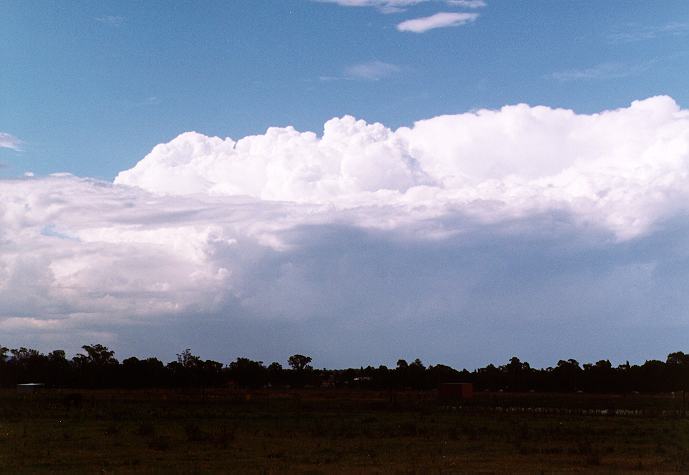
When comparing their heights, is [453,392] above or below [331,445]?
above

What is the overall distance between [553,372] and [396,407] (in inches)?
3592

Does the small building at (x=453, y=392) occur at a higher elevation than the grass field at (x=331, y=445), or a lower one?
higher

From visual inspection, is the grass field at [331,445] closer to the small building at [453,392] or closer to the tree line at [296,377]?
the small building at [453,392]

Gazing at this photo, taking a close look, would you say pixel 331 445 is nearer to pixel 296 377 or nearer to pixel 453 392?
pixel 453 392

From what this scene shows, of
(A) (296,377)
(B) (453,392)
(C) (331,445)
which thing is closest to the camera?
Answer: (C) (331,445)

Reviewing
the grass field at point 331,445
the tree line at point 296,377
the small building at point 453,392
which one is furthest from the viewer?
the tree line at point 296,377

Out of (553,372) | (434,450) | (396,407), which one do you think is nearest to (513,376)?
(553,372)

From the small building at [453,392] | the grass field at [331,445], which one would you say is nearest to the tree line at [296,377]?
the small building at [453,392]

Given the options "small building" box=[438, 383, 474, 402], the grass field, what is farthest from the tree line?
the grass field

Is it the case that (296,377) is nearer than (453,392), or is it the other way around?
(453,392)

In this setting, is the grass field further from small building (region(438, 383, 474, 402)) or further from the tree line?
the tree line

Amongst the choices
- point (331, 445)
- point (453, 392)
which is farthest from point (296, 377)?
point (331, 445)

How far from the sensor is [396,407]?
85.6 metres

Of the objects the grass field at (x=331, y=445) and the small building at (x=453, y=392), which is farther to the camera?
the small building at (x=453, y=392)
